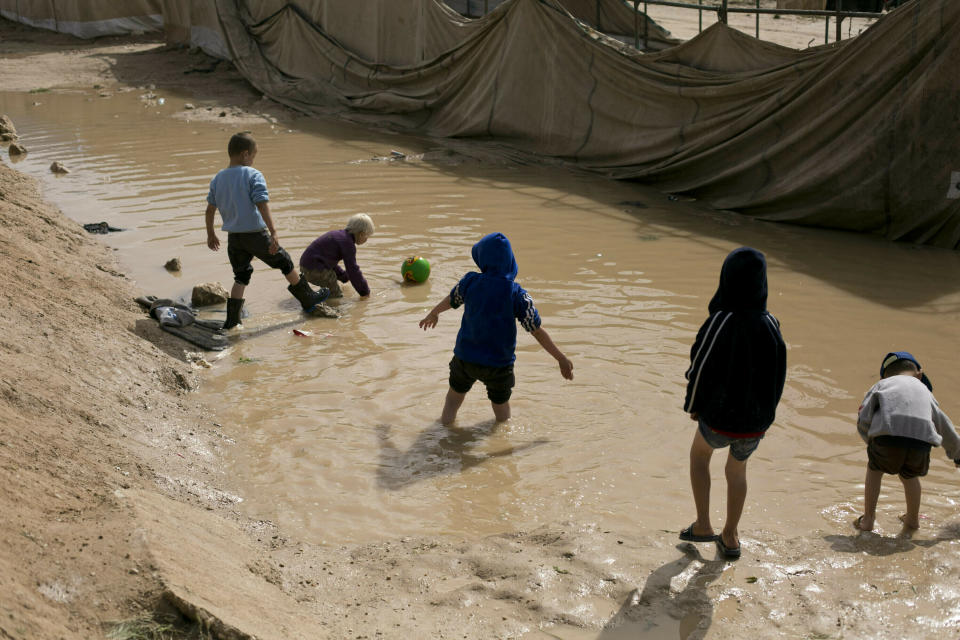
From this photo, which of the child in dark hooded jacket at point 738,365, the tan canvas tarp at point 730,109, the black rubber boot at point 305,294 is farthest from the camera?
the tan canvas tarp at point 730,109

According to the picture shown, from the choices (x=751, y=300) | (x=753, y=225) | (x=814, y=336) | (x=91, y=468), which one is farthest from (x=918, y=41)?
(x=91, y=468)

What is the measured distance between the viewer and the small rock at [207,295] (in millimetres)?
8422

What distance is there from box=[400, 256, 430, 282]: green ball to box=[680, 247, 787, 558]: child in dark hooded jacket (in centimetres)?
475

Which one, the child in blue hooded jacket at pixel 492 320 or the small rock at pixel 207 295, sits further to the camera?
the small rock at pixel 207 295

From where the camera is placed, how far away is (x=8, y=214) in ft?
28.7

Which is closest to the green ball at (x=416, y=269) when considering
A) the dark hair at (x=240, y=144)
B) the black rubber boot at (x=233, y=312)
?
the black rubber boot at (x=233, y=312)

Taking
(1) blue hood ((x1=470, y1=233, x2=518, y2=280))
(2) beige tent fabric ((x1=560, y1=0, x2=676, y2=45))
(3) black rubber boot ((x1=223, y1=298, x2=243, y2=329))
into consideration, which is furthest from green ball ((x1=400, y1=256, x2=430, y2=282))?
(2) beige tent fabric ((x1=560, y1=0, x2=676, y2=45))

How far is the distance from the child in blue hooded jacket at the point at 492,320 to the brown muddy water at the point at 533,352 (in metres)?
0.45

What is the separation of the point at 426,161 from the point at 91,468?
10609 millimetres

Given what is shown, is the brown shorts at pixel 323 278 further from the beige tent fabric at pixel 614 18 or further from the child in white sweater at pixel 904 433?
the beige tent fabric at pixel 614 18

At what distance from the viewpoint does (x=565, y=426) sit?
20.3 feet

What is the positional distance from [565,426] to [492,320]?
0.97 m

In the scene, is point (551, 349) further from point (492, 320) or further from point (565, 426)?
point (565, 426)

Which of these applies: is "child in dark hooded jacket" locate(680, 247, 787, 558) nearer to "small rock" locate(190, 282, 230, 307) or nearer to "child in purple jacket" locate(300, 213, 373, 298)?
"child in purple jacket" locate(300, 213, 373, 298)
